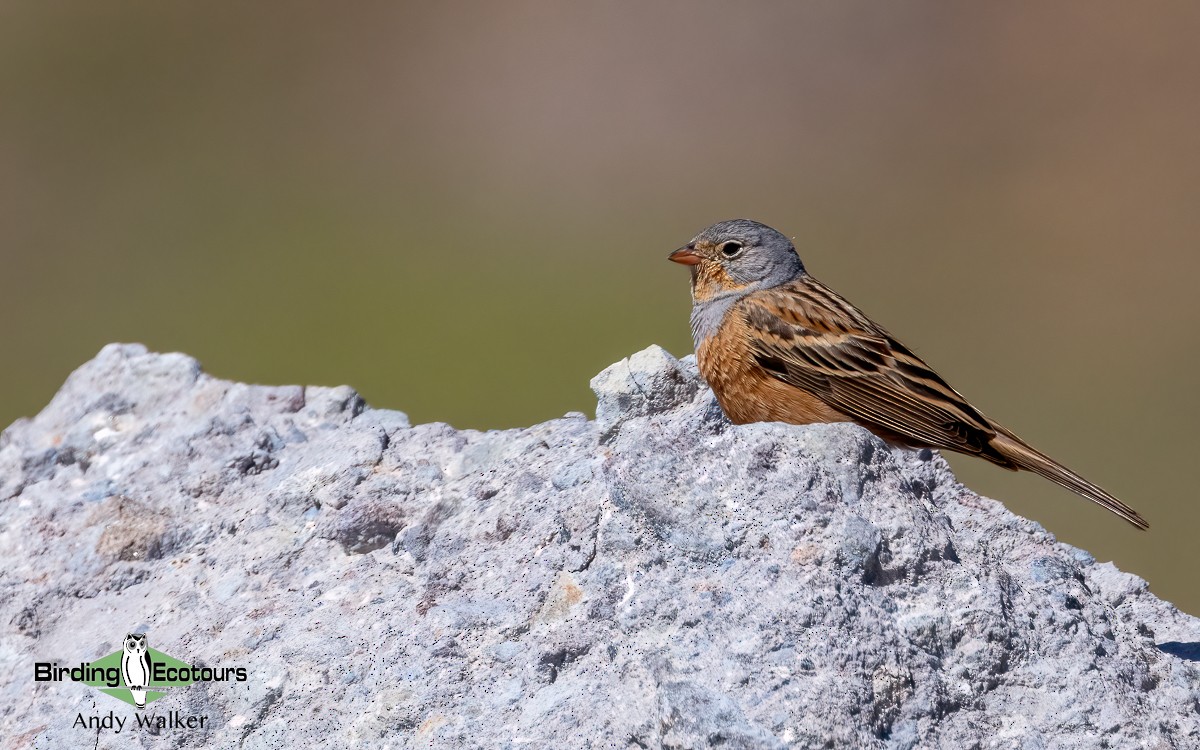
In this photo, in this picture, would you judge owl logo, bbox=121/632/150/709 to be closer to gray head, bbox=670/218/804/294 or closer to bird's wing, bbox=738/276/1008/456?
bird's wing, bbox=738/276/1008/456

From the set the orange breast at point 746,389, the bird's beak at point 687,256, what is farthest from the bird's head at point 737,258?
the orange breast at point 746,389

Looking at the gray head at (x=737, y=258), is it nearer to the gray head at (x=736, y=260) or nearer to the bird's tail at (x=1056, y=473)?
the gray head at (x=736, y=260)

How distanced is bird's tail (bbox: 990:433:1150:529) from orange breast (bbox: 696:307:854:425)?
63 centimetres

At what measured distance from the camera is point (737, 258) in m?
5.48

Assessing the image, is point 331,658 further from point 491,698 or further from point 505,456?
point 505,456

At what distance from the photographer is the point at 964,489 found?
398 centimetres

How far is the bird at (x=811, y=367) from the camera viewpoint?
15.5 ft

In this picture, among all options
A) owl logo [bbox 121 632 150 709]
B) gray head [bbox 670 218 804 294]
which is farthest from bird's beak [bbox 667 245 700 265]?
owl logo [bbox 121 632 150 709]

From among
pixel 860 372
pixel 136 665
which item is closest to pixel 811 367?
pixel 860 372

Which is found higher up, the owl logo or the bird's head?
the bird's head

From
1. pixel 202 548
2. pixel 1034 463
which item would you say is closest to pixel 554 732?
pixel 202 548

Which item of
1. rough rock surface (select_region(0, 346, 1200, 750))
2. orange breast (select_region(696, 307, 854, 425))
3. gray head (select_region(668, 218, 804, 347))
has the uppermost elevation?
Answer: gray head (select_region(668, 218, 804, 347))

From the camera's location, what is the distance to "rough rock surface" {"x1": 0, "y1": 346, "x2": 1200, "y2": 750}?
306 cm

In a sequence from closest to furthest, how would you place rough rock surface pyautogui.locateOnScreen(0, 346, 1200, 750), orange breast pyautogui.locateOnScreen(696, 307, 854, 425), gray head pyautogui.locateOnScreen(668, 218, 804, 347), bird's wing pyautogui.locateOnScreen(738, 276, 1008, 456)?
1. rough rock surface pyautogui.locateOnScreen(0, 346, 1200, 750)
2. orange breast pyautogui.locateOnScreen(696, 307, 854, 425)
3. bird's wing pyautogui.locateOnScreen(738, 276, 1008, 456)
4. gray head pyautogui.locateOnScreen(668, 218, 804, 347)
